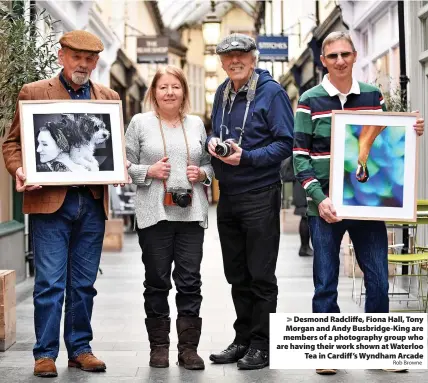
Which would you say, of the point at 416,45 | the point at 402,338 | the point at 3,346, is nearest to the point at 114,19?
→ the point at 416,45

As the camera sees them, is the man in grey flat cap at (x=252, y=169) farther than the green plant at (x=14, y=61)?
No

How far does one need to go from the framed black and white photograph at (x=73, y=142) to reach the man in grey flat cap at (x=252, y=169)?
59 cm

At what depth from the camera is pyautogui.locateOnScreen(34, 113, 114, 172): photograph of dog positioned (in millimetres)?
5621

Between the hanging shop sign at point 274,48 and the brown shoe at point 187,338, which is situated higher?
the hanging shop sign at point 274,48

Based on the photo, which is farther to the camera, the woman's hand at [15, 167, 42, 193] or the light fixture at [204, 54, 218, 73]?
the light fixture at [204, 54, 218, 73]

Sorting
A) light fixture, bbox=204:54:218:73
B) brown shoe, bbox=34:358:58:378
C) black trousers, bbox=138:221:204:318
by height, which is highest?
light fixture, bbox=204:54:218:73

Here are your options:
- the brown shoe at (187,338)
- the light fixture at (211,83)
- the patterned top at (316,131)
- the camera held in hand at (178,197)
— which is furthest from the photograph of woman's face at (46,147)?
the light fixture at (211,83)

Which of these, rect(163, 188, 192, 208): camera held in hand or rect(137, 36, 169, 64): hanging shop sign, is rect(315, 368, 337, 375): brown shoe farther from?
rect(137, 36, 169, 64): hanging shop sign

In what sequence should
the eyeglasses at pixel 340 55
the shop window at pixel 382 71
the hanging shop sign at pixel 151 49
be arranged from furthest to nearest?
the hanging shop sign at pixel 151 49 → the shop window at pixel 382 71 → the eyeglasses at pixel 340 55

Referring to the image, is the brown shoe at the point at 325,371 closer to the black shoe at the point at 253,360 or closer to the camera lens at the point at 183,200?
the black shoe at the point at 253,360

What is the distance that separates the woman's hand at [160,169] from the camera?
568 cm

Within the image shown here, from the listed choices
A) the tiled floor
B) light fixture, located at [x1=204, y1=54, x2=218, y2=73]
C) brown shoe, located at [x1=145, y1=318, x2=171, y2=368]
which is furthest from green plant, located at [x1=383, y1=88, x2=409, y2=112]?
light fixture, located at [x1=204, y1=54, x2=218, y2=73]

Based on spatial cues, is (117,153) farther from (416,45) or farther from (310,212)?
(416,45)

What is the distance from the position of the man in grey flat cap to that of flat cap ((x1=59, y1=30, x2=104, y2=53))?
2.45 feet
